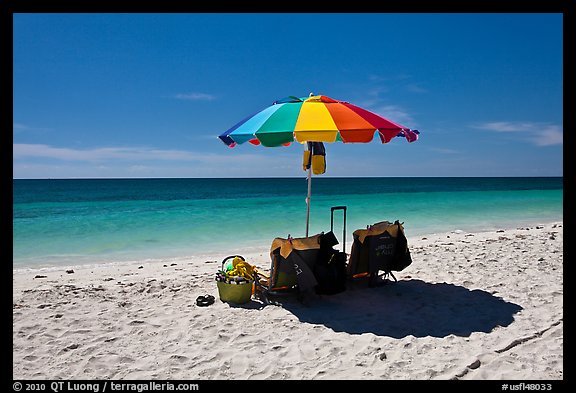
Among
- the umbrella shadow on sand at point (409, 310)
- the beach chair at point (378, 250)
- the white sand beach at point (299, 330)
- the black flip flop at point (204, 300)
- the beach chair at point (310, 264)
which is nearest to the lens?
the white sand beach at point (299, 330)

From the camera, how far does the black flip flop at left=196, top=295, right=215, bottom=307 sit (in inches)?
181

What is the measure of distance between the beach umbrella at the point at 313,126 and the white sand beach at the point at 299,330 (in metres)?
1.84

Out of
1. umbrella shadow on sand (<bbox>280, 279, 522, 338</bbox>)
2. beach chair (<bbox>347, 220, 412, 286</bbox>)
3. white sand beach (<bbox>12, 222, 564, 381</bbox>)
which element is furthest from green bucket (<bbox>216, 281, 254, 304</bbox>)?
beach chair (<bbox>347, 220, 412, 286</bbox>)

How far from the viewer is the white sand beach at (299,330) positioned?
3.12m

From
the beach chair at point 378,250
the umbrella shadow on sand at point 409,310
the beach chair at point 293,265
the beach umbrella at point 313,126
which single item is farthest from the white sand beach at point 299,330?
the beach umbrella at point 313,126

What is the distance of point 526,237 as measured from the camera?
926 centimetres

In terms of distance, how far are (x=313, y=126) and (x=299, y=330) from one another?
79.2 inches

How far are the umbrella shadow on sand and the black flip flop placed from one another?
832 mm

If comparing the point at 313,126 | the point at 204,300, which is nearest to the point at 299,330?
the point at 204,300

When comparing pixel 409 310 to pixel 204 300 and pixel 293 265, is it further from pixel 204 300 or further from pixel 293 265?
pixel 204 300

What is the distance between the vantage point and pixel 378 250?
486cm

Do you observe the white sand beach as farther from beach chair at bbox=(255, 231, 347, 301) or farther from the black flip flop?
beach chair at bbox=(255, 231, 347, 301)

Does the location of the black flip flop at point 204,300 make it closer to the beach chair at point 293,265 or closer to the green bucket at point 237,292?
the green bucket at point 237,292
